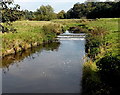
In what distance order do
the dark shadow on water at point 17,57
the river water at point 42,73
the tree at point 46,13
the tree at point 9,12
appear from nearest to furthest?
1. the tree at point 9,12
2. the river water at point 42,73
3. the dark shadow on water at point 17,57
4. the tree at point 46,13

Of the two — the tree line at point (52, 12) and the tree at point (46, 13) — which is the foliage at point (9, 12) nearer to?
the tree line at point (52, 12)

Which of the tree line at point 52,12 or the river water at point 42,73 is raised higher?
the tree line at point 52,12

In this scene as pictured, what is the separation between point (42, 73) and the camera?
1773 cm

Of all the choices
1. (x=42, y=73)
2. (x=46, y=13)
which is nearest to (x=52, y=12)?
(x=46, y=13)

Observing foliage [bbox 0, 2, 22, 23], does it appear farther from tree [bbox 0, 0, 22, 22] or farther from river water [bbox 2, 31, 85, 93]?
river water [bbox 2, 31, 85, 93]

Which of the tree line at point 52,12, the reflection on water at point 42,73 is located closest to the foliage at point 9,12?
the tree line at point 52,12

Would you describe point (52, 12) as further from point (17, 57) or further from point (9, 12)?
point (9, 12)

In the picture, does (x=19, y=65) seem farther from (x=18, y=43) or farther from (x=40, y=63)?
(x=18, y=43)

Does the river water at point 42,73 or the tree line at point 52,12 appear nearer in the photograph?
the tree line at point 52,12

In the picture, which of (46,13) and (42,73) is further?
(46,13)

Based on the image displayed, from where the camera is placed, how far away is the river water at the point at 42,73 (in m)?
14.5

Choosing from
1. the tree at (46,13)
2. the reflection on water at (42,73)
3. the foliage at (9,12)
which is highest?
the tree at (46,13)

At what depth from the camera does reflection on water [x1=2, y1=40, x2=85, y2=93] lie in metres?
14.5

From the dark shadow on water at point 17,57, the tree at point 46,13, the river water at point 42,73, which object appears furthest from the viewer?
the tree at point 46,13
